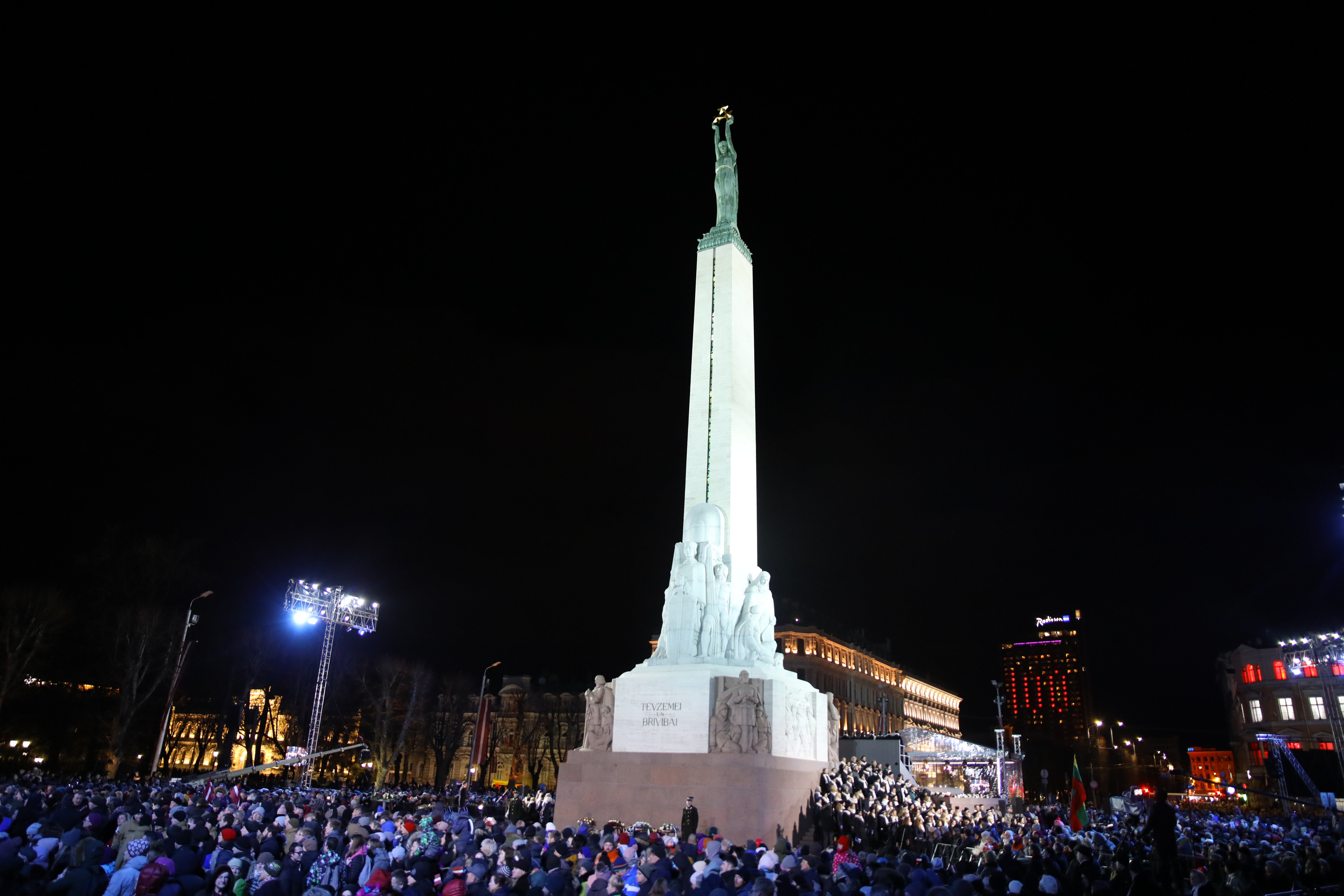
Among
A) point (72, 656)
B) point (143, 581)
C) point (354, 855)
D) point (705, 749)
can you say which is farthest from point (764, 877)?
point (72, 656)

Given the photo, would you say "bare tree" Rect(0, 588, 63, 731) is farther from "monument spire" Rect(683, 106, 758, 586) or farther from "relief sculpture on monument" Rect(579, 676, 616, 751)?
"monument spire" Rect(683, 106, 758, 586)

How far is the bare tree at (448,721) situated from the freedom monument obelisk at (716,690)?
3077cm

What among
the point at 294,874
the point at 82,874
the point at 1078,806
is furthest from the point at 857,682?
the point at 82,874

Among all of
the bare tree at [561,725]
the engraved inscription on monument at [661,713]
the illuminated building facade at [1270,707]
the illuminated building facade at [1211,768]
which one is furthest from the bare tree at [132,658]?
the illuminated building facade at [1211,768]

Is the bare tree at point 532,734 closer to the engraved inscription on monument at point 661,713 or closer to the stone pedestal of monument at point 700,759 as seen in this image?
the stone pedestal of monument at point 700,759

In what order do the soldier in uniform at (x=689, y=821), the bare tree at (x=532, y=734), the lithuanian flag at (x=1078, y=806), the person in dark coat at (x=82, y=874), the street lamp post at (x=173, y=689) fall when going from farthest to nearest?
1. the bare tree at (x=532, y=734)
2. the street lamp post at (x=173, y=689)
3. the lithuanian flag at (x=1078, y=806)
4. the soldier in uniform at (x=689, y=821)
5. the person in dark coat at (x=82, y=874)

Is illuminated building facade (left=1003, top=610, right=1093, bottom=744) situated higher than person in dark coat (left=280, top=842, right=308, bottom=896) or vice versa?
illuminated building facade (left=1003, top=610, right=1093, bottom=744)

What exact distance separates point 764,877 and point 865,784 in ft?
58.3

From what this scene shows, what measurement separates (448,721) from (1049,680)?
565 ft

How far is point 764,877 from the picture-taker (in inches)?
313

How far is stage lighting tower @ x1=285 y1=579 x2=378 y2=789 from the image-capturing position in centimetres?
3023

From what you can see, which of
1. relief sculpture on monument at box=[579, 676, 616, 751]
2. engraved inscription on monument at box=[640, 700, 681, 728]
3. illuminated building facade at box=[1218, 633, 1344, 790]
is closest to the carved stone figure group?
engraved inscription on monument at box=[640, 700, 681, 728]

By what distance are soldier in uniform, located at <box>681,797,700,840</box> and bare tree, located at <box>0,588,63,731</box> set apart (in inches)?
1133

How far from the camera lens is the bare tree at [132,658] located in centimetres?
3488
